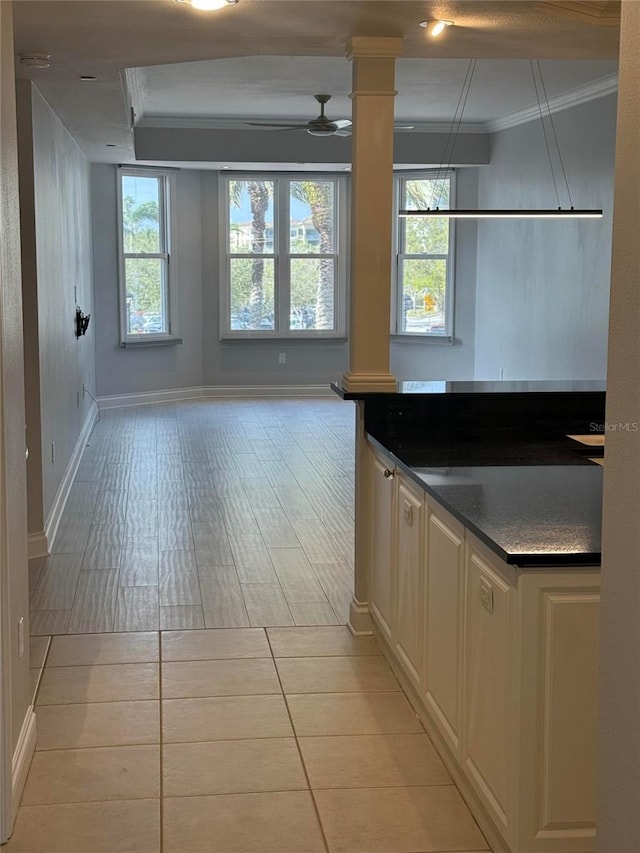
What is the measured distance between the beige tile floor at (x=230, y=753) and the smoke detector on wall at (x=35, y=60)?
249 cm

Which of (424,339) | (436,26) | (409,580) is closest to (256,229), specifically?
(424,339)

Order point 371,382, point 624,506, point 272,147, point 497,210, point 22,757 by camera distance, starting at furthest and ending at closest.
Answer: point 272,147, point 497,210, point 371,382, point 22,757, point 624,506

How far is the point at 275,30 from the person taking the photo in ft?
13.0

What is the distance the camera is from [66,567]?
534 cm

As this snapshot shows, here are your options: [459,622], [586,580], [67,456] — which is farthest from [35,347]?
[586,580]

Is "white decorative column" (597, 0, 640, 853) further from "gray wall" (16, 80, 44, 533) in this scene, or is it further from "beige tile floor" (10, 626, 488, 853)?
"gray wall" (16, 80, 44, 533)

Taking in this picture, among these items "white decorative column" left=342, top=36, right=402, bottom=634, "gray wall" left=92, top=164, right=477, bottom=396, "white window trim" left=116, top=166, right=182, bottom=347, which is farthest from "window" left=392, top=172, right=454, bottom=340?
"white decorative column" left=342, top=36, right=402, bottom=634

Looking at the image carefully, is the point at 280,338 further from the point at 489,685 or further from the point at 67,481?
the point at 489,685

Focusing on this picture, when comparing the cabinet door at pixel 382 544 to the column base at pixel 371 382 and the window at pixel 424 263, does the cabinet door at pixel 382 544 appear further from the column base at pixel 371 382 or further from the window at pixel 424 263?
the window at pixel 424 263

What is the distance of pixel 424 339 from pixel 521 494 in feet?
28.5

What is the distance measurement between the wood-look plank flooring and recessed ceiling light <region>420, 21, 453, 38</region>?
239 centimetres

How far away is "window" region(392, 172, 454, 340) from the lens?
11383 millimetres

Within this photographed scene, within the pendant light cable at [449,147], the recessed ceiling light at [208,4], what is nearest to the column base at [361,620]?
the recessed ceiling light at [208,4]

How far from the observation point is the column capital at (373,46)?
4074mm
